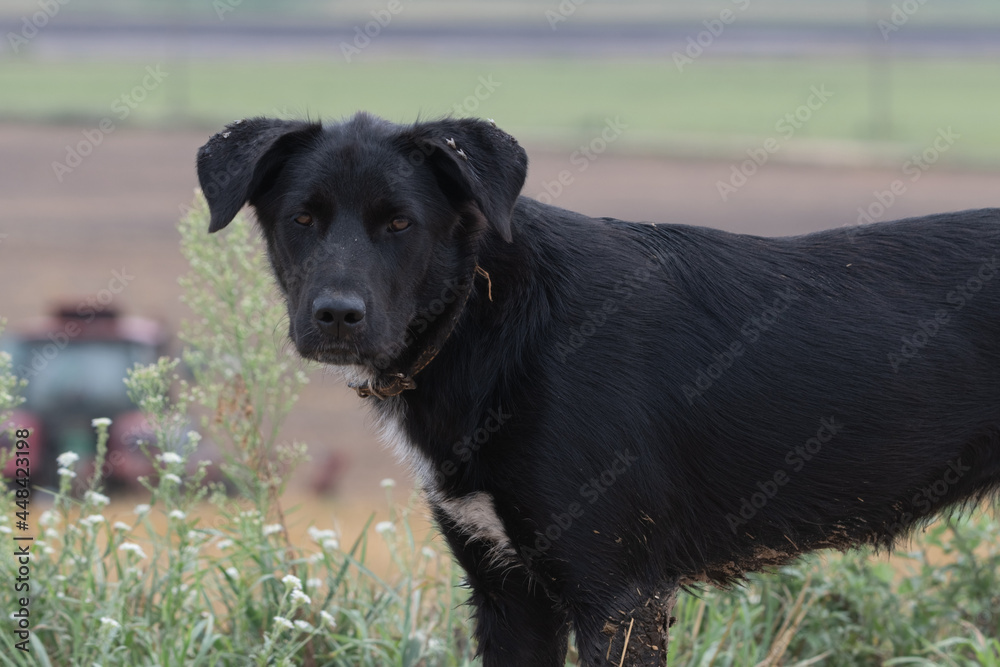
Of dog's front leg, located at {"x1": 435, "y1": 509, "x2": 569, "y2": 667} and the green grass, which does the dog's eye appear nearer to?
dog's front leg, located at {"x1": 435, "y1": 509, "x2": 569, "y2": 667}

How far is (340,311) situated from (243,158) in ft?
1.81

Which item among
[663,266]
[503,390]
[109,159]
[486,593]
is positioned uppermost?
[663,266]

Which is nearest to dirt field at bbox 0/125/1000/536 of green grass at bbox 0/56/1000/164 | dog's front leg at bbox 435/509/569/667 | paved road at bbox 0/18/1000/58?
green grass at bbox 0/56/1000/164

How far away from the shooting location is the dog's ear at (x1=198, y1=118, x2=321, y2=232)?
3.10 meters

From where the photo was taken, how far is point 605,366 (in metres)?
3.09

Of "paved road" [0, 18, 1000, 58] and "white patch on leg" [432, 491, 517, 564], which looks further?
"paved road" [0, 18, 1000, 58]

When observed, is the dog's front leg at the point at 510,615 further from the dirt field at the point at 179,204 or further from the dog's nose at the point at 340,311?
the dirt field at the point at 179,204

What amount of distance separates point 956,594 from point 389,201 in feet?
8.82

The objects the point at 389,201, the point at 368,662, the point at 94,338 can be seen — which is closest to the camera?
the point at 389,201

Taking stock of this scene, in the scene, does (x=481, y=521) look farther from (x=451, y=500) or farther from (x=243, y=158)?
(x=243, y=158)

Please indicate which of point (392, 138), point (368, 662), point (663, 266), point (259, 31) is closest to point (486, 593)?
point (368, 662)

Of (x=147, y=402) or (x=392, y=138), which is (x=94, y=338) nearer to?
(x=147, y=402)

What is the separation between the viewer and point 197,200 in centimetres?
419

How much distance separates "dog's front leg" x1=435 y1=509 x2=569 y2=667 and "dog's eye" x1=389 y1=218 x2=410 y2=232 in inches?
33.5
